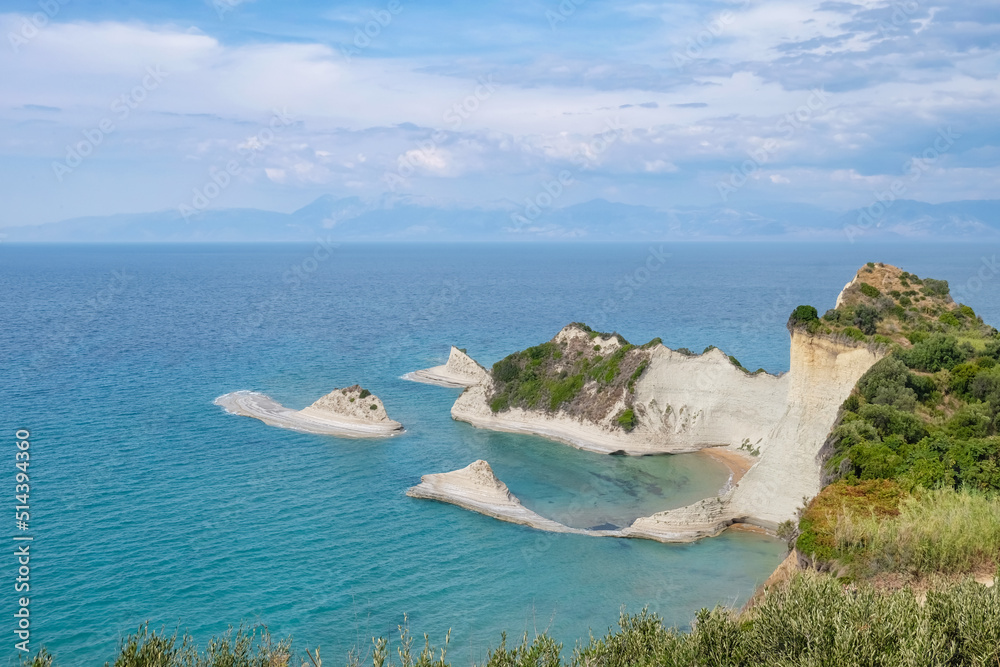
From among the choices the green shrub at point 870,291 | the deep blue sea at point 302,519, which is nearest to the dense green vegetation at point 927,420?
the deep blue sea at point 302,519

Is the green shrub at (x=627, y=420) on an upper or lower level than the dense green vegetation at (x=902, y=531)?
lower

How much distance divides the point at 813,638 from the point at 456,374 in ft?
235

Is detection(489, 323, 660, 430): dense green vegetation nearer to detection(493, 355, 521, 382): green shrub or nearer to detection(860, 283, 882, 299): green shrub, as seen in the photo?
detection(493, 355, 521, 382): green shrub

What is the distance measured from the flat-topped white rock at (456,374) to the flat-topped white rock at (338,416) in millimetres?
17514

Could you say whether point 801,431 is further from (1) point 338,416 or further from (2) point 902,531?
(1) point 338,416

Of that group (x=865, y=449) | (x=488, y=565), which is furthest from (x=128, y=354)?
(x=865, y=449)

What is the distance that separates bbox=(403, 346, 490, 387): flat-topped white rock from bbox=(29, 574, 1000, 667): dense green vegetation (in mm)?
64117

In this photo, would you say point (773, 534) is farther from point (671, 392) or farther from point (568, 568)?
point (671, 392)

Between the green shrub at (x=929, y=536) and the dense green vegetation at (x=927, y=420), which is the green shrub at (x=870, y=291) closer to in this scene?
the dense green vegetation at (x=927, y=420)

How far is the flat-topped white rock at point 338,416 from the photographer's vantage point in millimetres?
66875

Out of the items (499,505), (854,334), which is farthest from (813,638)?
(854,334)

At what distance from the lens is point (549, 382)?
7262 cm

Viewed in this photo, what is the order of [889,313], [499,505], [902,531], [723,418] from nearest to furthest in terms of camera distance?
[902,531] → [499,505] → [889,313] → [723,418]

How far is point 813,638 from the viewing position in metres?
17.4
